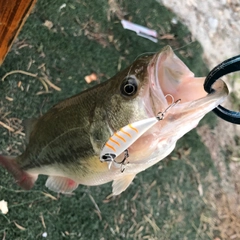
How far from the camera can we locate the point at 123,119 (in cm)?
139

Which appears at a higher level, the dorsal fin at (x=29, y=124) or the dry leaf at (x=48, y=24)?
the dry leaf at (x=48, y=24)

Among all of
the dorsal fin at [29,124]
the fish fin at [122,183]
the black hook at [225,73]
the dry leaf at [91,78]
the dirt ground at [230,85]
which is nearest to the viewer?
the black hook at [225,73]

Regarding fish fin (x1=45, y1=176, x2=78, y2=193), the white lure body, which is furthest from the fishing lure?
fish fin (x1=45, y1=176, x2=78, y2=193)

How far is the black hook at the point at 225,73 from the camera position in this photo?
1010mm

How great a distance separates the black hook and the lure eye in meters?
0.26

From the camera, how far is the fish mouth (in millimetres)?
1248

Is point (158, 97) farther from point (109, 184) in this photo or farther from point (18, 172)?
point (109, 184)

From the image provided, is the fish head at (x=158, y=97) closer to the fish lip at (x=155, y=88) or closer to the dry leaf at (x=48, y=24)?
the fish lip at (x=155, y=88)

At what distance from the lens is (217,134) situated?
3.67 meters

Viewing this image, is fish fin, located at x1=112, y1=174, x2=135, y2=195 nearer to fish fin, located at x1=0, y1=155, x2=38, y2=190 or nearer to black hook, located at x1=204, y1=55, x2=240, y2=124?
fish fin, located at x1=0, y1=155, x2=38, y2=190

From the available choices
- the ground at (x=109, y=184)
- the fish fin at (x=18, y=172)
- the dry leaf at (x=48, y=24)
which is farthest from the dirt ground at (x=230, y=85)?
the fish fin at (x=18, y=172)

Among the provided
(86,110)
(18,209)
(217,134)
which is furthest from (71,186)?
(217,134)

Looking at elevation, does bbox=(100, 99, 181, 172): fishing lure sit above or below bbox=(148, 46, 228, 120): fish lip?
below

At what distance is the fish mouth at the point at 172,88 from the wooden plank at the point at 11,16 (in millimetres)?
563
